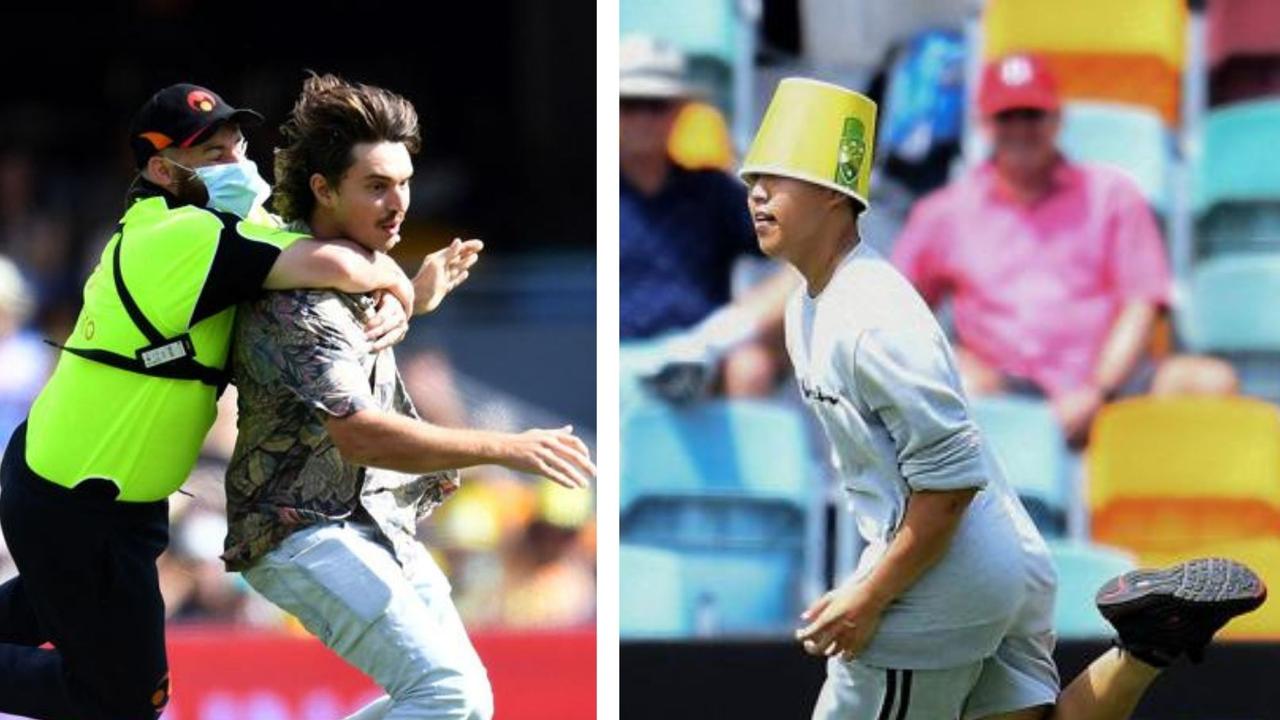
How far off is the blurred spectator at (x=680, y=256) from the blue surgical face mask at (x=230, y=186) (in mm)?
2682

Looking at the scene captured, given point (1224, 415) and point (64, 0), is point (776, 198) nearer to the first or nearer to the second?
point (1224, 415)

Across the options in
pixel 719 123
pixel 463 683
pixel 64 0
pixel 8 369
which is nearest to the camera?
pixel 463 683

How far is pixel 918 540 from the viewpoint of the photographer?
180 inches

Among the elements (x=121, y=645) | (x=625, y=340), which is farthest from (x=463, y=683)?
(x=625, y=340)

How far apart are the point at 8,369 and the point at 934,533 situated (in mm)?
4724

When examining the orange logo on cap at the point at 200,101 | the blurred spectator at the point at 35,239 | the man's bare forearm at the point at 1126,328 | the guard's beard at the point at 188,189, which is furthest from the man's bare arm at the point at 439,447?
the blurred spectator at the point at 35,239

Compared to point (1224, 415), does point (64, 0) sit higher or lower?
higher

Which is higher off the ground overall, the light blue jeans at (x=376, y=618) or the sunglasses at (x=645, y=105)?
the sunglasses at (x=645, y=105)

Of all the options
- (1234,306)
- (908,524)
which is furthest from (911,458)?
(1234,306)

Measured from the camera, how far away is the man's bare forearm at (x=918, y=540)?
456cm

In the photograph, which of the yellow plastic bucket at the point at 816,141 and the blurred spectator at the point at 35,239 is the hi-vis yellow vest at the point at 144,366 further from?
the blurred spectator at the point at 35,239

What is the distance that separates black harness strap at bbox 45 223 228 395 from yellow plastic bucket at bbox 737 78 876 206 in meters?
1.06

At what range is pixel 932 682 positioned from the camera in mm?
4719

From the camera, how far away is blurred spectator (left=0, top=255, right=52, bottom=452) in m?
8.47
